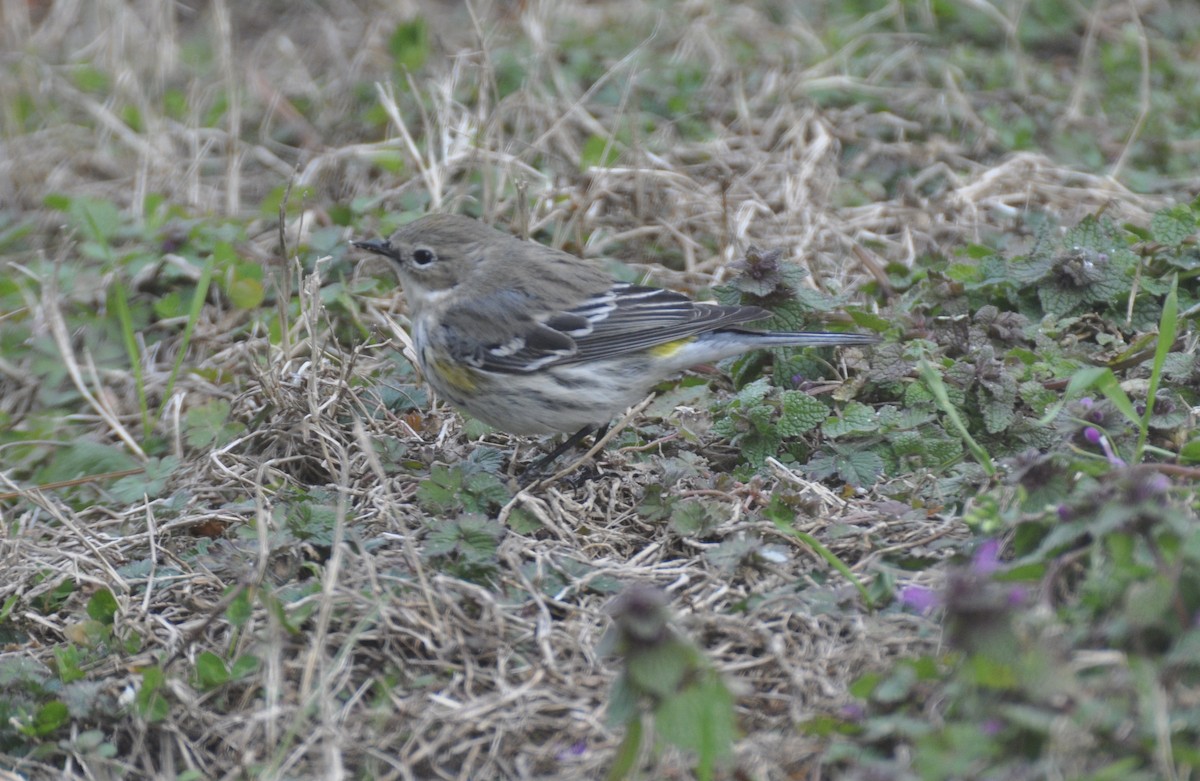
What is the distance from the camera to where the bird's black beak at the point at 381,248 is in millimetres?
4914

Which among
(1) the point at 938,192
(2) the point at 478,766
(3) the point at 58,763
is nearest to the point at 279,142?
(1) the point at 938,192

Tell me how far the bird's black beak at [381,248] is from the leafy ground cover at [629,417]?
0.35 metres

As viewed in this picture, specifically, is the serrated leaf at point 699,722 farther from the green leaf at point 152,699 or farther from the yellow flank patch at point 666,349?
the yellow flank patch at point 666,349

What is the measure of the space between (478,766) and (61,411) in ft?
10.9

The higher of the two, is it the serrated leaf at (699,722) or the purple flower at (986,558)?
the serrated leaf at (699,722)

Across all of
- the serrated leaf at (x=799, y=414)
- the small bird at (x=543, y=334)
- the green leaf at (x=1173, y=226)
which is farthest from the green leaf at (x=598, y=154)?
the green leaf at (x=1173, y=226)

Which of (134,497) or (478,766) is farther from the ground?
(478,766)

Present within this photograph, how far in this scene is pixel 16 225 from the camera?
682 cm

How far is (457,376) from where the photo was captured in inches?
178

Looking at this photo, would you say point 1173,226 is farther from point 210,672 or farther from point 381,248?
point 210,672

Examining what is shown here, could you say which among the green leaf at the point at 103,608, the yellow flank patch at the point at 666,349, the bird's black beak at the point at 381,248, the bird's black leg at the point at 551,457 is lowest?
the bird's black leg at the point at 551,457

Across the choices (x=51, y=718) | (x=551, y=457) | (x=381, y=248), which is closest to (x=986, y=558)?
(x=551, y=457)

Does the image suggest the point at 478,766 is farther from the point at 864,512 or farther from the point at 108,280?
the point at 108,280

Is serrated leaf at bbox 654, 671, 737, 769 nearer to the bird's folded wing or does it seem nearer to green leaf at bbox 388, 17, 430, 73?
the bird's folded wing
